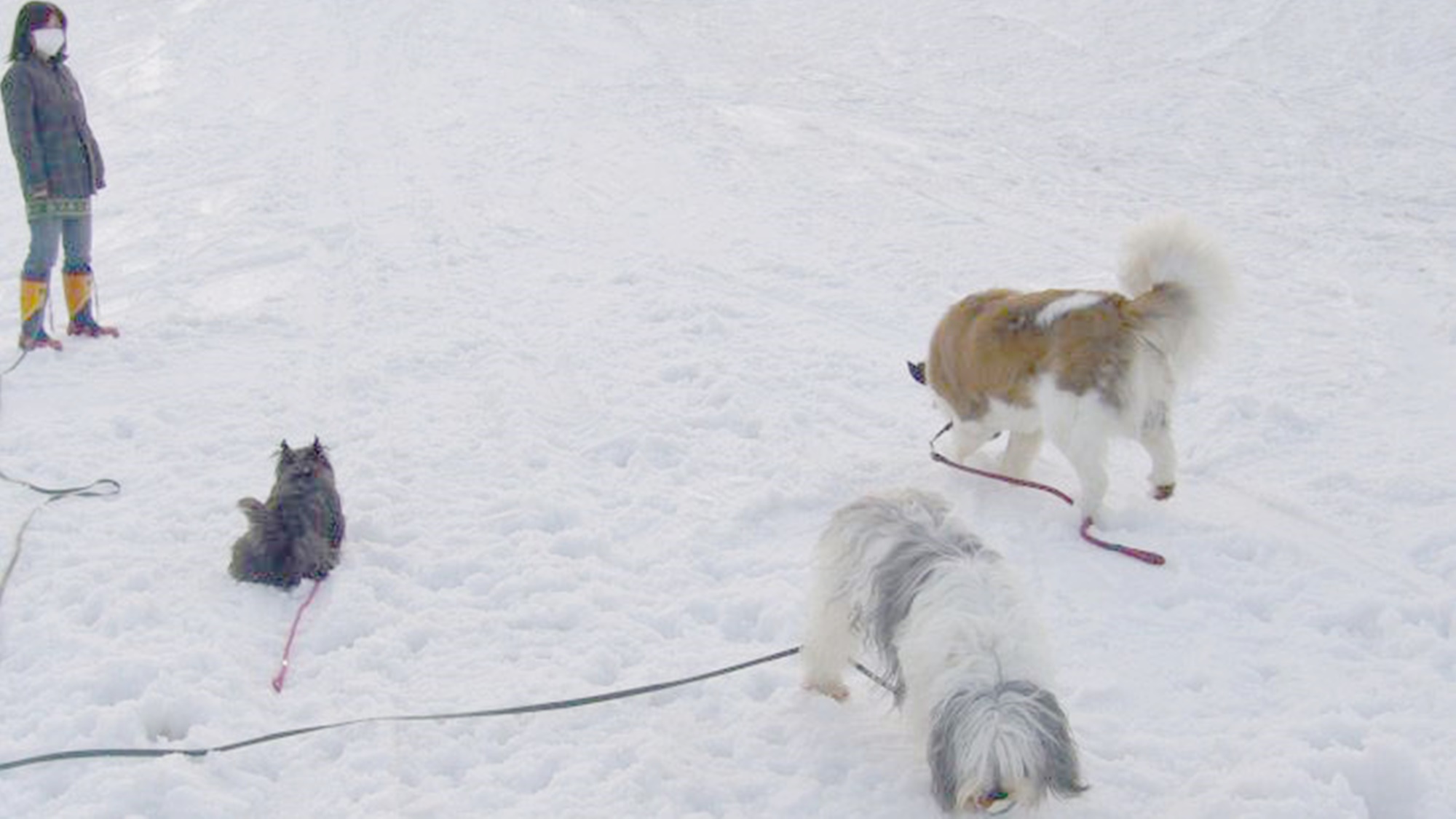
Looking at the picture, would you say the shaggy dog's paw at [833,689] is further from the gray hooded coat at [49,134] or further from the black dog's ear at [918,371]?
the gray hooded coat at [49,134]

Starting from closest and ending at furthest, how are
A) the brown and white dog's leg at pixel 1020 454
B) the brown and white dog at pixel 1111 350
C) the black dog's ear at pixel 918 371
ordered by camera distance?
the brown and white dog at pixel 1111 350
the brown and white dog's leg at pixel 1020 454
the black dog's ear at pixel 918 371

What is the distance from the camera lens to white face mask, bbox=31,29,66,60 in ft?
23.5

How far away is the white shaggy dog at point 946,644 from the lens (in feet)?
10.6

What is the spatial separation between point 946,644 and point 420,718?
2001 mm

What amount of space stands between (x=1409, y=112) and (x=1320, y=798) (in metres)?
11.4

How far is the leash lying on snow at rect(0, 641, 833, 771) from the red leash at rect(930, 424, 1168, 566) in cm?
164

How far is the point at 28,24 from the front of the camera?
714 centimetres

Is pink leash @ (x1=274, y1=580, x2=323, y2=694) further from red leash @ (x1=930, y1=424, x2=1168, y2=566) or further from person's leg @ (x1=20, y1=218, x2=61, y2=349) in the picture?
person's leg @ (x1=20, y1=218, x2=61, y2=349)

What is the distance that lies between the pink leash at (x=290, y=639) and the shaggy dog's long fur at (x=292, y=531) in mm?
93

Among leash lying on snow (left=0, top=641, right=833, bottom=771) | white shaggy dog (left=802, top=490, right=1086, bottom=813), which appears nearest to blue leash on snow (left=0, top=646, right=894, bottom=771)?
leash lying on snow (left=0, top=641, right=833, bottom=771)

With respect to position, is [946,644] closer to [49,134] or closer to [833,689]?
[833,689]

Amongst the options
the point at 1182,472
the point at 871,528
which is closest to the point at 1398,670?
the point at 1182,472

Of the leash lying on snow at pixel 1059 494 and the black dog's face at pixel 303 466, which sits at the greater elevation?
the leash lying on snow at pixel 1059 494

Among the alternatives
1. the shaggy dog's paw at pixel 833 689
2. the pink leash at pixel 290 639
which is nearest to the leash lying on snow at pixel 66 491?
the pink leash at pixel 290 639
